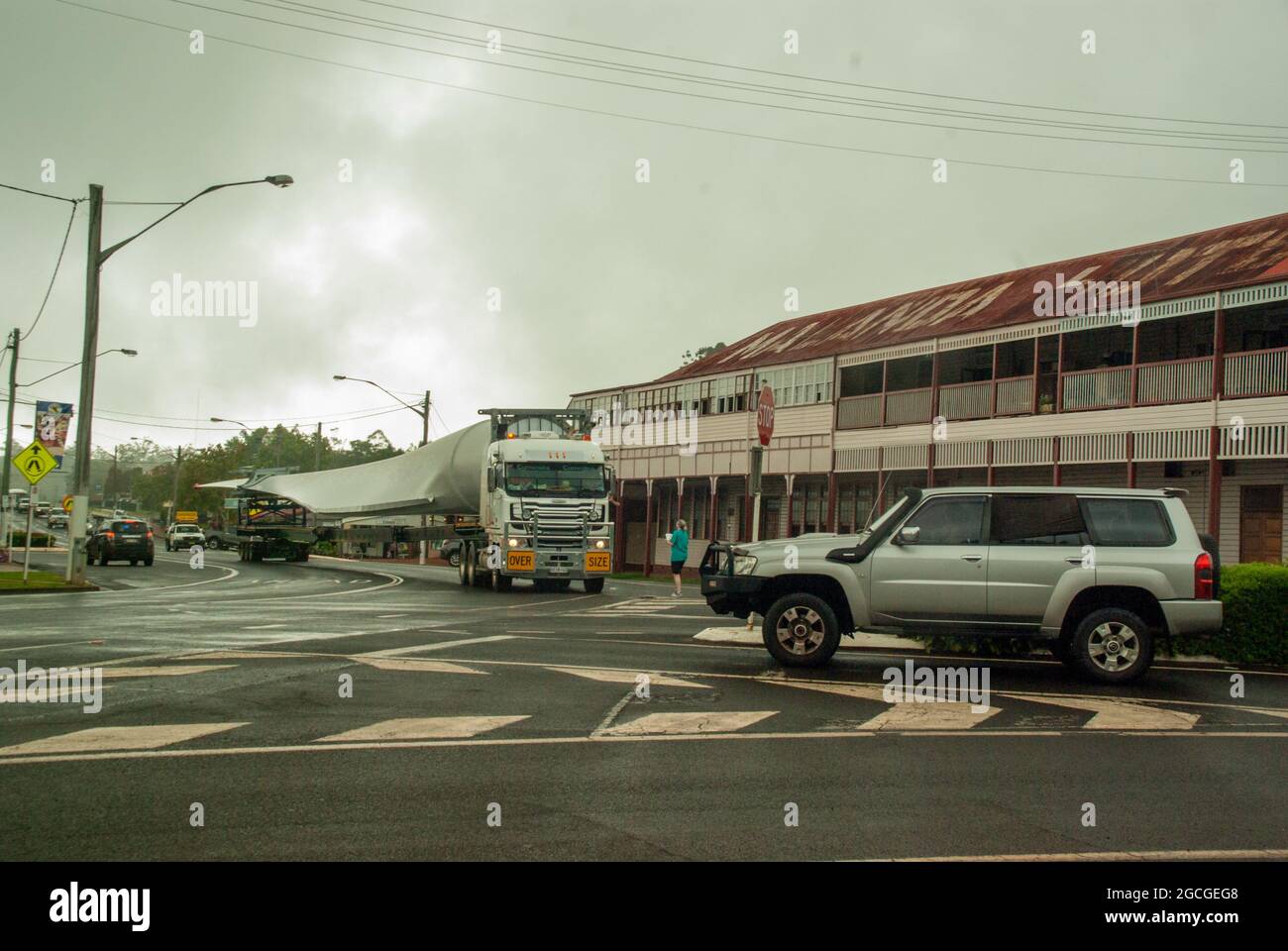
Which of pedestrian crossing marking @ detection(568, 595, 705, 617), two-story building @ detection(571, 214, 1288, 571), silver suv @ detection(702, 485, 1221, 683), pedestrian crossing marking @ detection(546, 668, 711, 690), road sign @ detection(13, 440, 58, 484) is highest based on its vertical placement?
two-story building @ detection(571, 214, 1288, 571)

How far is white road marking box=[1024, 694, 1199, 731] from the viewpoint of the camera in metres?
9.67

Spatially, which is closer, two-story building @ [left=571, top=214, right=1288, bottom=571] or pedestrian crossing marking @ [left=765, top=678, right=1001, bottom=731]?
pedestrian crossing marking @ [left=765, top=678, right=1001, bottom=731]

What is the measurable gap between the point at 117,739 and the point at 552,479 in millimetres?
19419

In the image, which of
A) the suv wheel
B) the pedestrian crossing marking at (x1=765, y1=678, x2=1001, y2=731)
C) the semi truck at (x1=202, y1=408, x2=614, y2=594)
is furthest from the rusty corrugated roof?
the pedestrian crossing marking at (x1=765, y1=678, x2=1001, y2=731)

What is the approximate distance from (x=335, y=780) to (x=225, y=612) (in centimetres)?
1468

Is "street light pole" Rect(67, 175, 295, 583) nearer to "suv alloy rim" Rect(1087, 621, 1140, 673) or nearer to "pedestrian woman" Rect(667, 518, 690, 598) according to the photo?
"pedestrian woman" Rect(667, 518, 690, 598)

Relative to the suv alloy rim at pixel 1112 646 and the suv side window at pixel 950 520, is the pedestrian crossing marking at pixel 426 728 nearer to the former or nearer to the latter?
the suv side window at pixel 950 520

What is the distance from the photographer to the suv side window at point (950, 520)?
12305mm

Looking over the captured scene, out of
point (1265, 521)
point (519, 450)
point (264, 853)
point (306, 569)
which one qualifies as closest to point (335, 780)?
point (264, 853)

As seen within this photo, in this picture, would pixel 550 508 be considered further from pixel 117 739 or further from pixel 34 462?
pixel 117 739

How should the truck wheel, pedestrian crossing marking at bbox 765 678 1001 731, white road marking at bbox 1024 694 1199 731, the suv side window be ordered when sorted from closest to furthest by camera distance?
pedestrian crossing marking at bbox 765 678 1001 731 → white road marking at bbox 1024 694 1199 731 → the suv side window → the truck wheel

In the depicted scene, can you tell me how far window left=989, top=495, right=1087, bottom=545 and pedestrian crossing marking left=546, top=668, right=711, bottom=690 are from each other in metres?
3.45

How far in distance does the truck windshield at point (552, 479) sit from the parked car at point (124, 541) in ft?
75.9

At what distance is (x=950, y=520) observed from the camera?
40.6 feet
